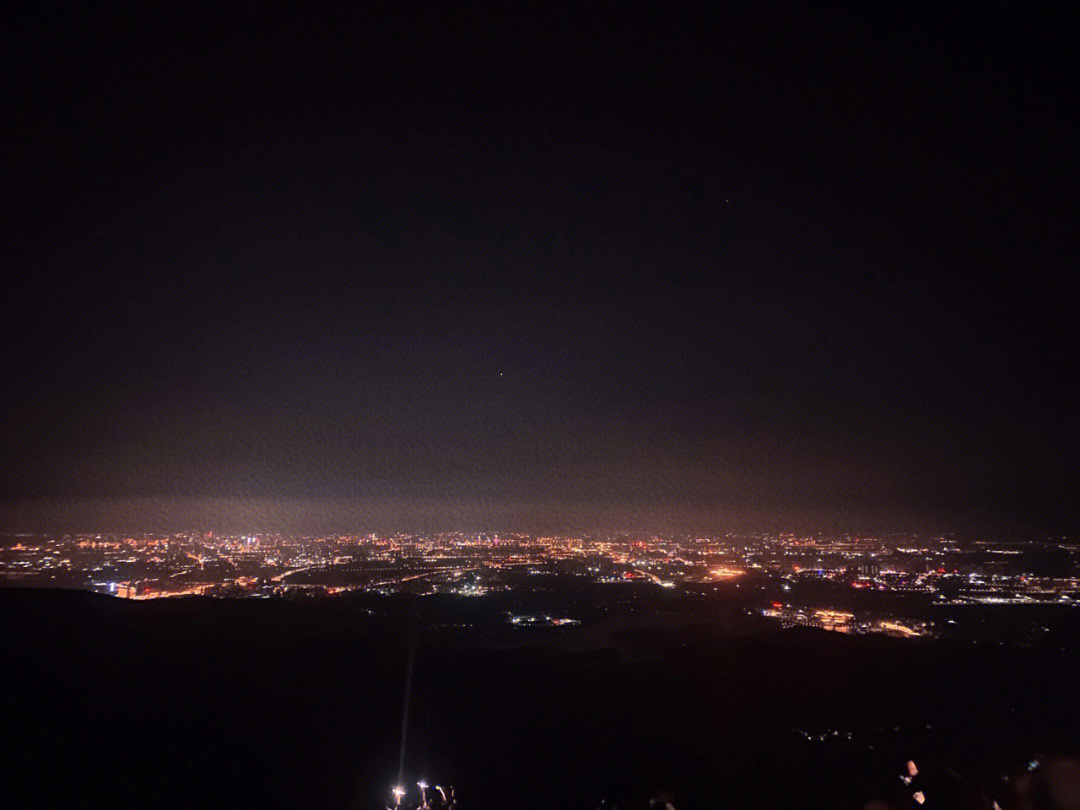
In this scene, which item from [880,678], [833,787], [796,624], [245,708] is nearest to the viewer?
[833,787]

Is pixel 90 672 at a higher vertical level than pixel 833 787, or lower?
higher

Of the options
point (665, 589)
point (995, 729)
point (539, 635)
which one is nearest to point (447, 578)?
point (665, 589)

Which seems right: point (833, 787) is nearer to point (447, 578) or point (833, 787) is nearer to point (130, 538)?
point (447, 578)

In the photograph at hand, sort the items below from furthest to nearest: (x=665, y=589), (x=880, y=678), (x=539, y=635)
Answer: (x=665, y=589) → (x=539, y=635) → (x=880, y=678)

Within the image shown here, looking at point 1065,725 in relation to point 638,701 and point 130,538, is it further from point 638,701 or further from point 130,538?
point 130,538

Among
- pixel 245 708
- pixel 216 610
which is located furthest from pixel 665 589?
pixel 245 708

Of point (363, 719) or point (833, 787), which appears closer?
point (833, 787)
